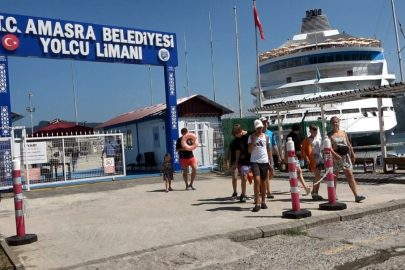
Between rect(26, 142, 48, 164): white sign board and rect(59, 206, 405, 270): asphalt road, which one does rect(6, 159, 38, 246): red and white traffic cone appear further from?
rect(26, 142, 48, 164): white sign board

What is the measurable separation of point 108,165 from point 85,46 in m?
4.61

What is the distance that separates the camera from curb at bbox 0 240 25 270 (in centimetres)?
484

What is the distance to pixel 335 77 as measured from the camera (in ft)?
108

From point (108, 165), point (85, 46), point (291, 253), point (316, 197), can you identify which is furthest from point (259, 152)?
point (85, 46)

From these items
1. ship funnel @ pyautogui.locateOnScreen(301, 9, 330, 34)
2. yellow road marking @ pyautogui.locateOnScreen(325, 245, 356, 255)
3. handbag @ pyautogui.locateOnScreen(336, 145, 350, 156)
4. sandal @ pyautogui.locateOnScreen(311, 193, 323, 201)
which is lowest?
yellow road marking @ pyautogui.locateOnScreen(325, 245, 356, 255)

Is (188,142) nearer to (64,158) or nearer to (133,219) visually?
(133,219)

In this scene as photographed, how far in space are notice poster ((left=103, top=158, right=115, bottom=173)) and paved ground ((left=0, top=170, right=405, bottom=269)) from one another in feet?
A: 10.8

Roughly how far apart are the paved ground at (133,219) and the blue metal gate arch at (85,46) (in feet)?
16.9

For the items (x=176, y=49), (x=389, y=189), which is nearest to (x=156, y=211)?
(x=389, y=189)

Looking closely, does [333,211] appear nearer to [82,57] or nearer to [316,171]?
[316,171]

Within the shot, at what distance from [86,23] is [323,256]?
13811 mm

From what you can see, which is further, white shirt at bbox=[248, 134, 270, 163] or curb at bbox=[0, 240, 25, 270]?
white shirt at bbox=[248, 134, 270, 163]

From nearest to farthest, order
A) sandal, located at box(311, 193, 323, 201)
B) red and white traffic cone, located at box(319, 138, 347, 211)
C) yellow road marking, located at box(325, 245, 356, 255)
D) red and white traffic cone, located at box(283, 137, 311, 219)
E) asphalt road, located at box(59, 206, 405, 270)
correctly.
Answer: asphalt road, located at box(59, 206, 405, 270), yellow road marking, located at box(325, 245, 356, 255), red and white traffic cone, located at box(283, 137, 311, 219), red and white traffic cone, located at box(319, 138, 347, 211), sandal, located at box(311, 193, 323, 201)

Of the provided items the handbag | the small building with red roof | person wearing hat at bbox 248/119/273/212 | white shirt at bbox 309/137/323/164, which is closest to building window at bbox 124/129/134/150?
the small building with red roof
